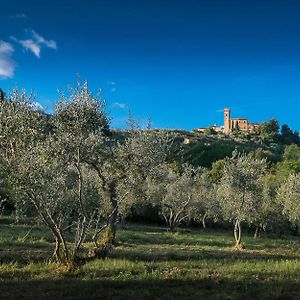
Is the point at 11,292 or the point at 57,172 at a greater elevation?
the point at 57,172

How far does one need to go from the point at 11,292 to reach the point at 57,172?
6082 mm

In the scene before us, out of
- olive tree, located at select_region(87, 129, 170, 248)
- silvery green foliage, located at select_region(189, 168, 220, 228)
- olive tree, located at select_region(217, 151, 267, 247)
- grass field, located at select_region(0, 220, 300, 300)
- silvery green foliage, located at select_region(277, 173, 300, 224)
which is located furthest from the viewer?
silvery green foliage, located at select_region(189, 168, 220, 228)

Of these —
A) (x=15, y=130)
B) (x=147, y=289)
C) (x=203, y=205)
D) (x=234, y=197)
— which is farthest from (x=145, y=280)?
(x=203, y=205)

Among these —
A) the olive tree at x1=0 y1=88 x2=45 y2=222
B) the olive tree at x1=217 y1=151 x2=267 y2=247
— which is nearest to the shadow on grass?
the olive tree at x1=0 y1=88 x2=45 y2=222

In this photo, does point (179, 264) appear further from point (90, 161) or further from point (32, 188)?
point (32, 188)

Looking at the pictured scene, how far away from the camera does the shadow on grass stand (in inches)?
573

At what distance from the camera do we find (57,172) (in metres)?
19.3

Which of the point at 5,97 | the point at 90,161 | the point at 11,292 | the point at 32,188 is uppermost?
the point at 5,97

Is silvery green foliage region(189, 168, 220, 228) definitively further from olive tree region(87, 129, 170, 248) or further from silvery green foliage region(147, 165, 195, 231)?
olive tree region(87, 129, 170, 248)

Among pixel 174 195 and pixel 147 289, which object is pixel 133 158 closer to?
pixel 147 289

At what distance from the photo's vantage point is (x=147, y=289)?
15.6 metres

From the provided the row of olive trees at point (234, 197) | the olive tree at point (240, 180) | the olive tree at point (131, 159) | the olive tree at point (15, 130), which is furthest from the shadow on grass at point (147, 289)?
the row of olive trees at point (234, 197)

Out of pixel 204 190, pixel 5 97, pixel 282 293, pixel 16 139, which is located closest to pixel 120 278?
pixel 282 293

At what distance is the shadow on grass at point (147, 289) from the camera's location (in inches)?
573
